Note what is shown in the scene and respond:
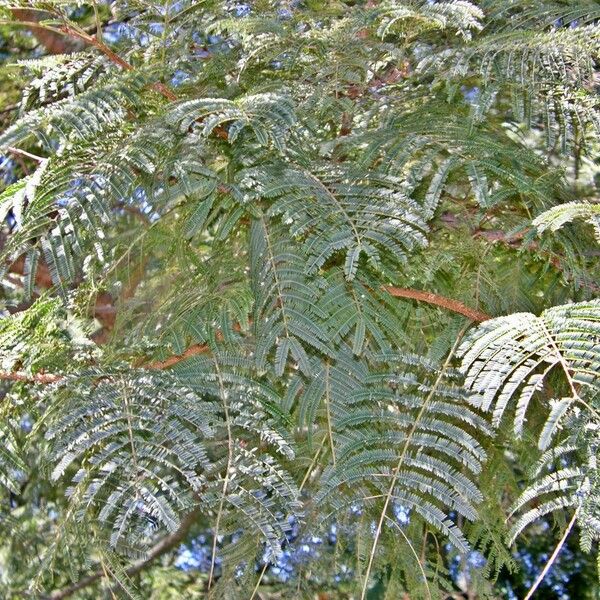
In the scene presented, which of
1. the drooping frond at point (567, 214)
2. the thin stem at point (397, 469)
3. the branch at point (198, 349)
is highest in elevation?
the drooping frond at point (567, 214)

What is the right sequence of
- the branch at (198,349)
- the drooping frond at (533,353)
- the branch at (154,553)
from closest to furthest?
the drooping frond at (533,353) < the branch at (198,349) < the branch at (154,553)

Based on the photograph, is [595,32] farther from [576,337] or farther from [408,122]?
[576,337]

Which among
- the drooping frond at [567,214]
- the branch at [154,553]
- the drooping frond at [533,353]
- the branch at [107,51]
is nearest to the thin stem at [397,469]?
the drooping frond at [533,353]

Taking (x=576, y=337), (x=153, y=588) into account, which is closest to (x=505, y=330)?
(x=576, y=337)

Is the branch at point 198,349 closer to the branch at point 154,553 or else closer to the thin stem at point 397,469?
the thin stem at point 397,469

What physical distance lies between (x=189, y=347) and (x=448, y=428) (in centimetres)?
43

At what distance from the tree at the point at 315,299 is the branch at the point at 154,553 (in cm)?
76

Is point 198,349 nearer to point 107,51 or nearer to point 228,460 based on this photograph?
point 228,460

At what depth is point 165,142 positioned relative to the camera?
4.19 ft

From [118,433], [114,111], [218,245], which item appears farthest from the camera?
[218,245]

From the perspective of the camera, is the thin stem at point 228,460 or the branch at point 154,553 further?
the branch at point 154,553

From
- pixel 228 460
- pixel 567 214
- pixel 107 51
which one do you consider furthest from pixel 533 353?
pixel 107 51

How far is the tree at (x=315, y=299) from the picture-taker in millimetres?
1173

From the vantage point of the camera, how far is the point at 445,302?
142 cm
